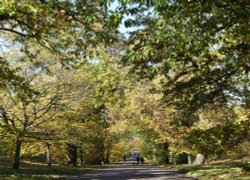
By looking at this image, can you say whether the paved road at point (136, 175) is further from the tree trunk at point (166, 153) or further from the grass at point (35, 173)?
the tree trunk at point (166, 153)

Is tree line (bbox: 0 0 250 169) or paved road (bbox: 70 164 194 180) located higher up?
tree line (bbox: 0 0 250 169)

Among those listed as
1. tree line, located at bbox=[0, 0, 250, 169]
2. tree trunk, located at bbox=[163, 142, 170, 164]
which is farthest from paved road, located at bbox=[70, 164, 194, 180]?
tree trunk, located at bbox=[163, 142, 170, 164]

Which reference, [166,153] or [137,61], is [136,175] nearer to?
[137,61]

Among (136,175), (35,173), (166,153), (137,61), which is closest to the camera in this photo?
(137,61)

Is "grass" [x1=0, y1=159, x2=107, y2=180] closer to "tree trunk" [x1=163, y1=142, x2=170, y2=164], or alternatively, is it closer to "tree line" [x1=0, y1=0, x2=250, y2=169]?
"tree line" [x1=0, y1=0, x2=250, y2=169]

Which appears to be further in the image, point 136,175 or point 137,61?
point 136,175

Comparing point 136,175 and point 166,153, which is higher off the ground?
point 166,153

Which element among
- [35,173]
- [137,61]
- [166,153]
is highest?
[166,153]

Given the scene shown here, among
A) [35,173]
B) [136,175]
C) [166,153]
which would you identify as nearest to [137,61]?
[136,175]

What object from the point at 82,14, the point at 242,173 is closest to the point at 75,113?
the point at 242,173

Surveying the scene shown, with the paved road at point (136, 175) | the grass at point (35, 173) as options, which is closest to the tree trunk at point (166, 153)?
the paved road at point (136, 175)

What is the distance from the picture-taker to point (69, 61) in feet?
46.3

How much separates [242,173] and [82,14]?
43.0ft

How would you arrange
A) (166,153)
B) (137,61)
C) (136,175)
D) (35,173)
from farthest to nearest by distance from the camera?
1. (166,153)
2. (136,175)
3. (35,173)
4. (137,61)
